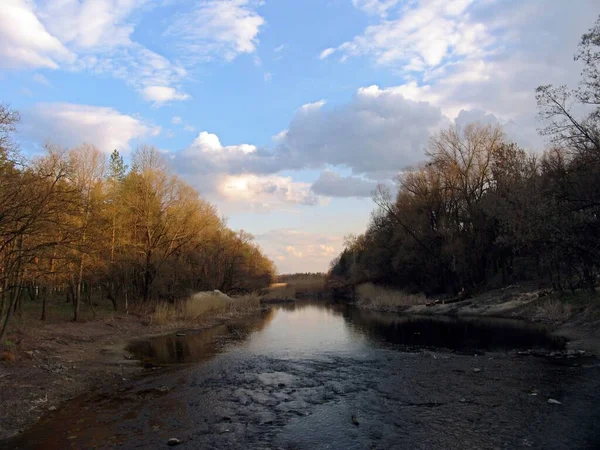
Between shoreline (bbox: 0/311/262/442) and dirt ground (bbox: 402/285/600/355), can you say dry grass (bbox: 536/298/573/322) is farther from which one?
shoreline (bbox: 0/311/262/442)

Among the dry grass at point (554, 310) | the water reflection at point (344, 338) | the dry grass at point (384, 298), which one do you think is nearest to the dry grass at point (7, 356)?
the water reflection at point (344, 338)

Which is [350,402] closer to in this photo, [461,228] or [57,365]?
[57,365]

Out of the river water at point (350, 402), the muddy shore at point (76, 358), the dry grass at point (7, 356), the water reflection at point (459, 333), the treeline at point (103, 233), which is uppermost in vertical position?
the treeline at point (103, 233)

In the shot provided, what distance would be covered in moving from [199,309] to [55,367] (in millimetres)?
24402

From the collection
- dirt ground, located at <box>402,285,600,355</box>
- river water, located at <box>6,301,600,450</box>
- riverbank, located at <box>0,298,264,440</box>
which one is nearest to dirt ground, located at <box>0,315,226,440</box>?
riverbank, located at <box>0,298,264,440</box>

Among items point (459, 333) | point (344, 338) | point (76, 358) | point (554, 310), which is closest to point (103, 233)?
point (76, 358)

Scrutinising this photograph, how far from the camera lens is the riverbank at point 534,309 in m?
24.9

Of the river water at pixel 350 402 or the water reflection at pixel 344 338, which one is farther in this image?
the water reflection at pixel 344 338

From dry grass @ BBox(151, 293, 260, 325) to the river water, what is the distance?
14.0m

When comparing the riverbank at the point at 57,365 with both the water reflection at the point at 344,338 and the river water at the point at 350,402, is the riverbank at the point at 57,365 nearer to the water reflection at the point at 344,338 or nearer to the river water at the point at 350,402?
the river water at the point at 350,402

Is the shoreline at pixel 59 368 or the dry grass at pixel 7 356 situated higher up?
the dry grass at pixel 7 356

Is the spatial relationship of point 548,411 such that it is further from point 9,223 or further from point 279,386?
point 9,223

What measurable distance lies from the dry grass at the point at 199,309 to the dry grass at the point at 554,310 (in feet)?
92.3

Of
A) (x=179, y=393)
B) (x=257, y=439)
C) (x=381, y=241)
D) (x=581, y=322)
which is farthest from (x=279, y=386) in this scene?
(x=381, y=241)
